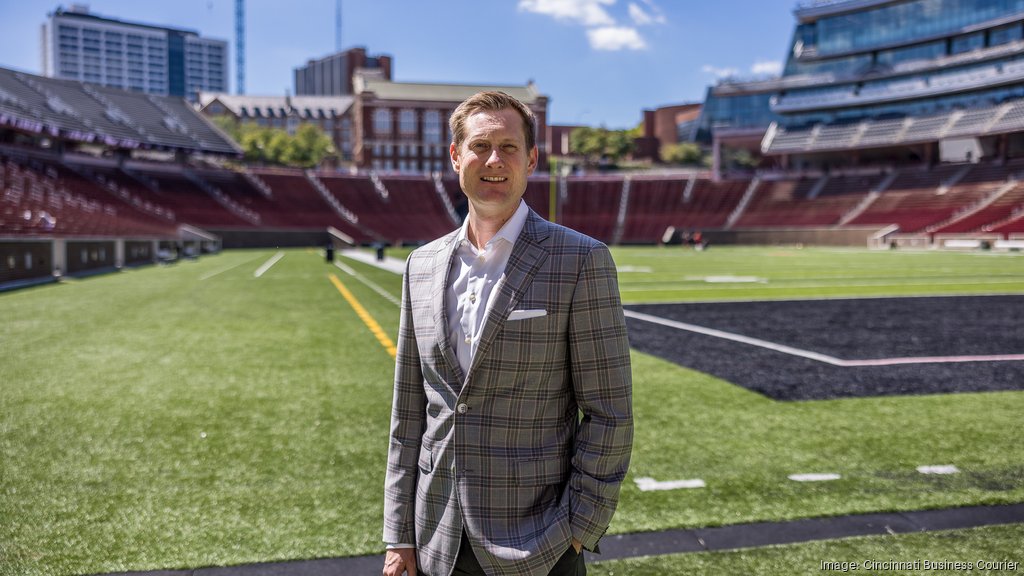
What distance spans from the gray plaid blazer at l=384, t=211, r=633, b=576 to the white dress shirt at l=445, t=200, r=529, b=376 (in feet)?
0.12

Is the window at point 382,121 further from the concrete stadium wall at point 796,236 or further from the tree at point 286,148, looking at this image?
the concrete stadium wall at point 796,236

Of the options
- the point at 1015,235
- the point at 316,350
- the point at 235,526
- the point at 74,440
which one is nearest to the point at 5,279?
the point at 316,350

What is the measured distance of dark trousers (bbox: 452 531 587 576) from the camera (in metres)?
2.16

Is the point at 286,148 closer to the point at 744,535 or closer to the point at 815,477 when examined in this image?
the point at 815,477

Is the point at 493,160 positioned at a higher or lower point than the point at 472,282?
higher

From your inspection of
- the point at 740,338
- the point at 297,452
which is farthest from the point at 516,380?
the point at 740,338

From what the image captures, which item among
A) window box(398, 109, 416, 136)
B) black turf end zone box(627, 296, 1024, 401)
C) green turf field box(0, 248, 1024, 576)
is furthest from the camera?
window box(398, 109, 416, 136)

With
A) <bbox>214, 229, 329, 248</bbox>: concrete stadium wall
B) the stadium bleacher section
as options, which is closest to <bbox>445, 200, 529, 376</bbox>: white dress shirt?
the stadium bleacher section

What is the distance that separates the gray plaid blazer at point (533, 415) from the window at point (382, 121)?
9047 cm

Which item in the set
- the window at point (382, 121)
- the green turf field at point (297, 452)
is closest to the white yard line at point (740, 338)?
the green turf field at point (297, 452)

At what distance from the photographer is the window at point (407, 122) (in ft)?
293

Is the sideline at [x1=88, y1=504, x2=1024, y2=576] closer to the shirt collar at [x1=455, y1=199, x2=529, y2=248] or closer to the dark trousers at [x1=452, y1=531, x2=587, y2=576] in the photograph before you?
the dark trousers at [x1=452, y1=531, x2=587, y2=576]

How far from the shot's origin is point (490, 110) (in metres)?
2.14

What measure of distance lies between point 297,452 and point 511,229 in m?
3.66
